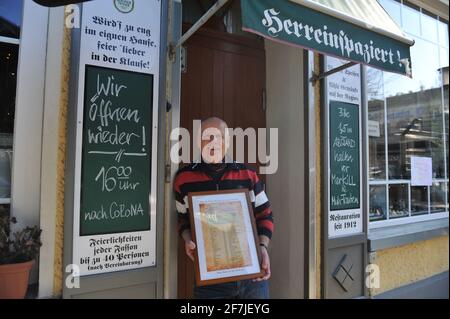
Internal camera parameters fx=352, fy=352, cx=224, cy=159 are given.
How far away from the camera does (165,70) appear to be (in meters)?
2.40

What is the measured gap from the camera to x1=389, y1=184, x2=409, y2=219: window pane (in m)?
3.90

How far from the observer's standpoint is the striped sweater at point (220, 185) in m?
2.32

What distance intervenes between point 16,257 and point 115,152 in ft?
2.59

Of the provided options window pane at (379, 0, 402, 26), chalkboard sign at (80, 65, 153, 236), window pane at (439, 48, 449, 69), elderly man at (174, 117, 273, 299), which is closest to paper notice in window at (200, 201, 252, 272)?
elderly man at (174, 117, 273, 299)

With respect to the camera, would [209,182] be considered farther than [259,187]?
No

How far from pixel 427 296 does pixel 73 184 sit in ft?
13.0

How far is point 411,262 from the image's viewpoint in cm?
384

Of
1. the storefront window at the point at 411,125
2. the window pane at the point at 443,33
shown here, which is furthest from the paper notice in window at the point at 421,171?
the window pane at the point at 443,33

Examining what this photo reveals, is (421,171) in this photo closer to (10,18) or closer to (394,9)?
(394,9)

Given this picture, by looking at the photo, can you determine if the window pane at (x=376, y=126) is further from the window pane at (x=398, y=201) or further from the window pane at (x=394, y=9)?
the window pane at (x=394, y=9)

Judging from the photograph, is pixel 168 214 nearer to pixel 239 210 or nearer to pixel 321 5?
pixel 239 210

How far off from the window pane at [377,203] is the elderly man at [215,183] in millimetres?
1740

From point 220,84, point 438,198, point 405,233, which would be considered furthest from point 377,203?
point 220,84

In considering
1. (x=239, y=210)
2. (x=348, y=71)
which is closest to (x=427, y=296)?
(x=348, y=71)
